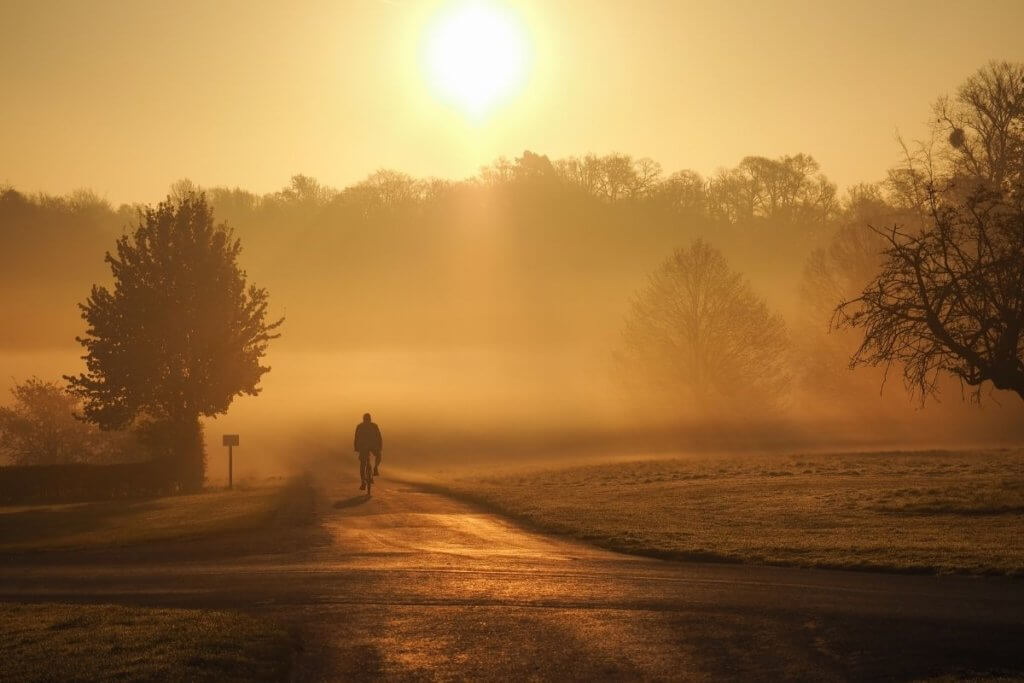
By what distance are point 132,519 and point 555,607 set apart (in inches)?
697

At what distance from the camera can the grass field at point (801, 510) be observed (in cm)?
1798

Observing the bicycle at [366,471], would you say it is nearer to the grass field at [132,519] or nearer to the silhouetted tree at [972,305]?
the grass field at [132,519]

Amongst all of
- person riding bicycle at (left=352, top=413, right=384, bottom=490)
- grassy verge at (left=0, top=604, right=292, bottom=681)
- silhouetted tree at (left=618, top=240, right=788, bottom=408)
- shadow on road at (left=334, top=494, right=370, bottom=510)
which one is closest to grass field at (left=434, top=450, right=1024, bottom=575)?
person riding bicycle at (left=352, top=413, right=384, bottom=490)

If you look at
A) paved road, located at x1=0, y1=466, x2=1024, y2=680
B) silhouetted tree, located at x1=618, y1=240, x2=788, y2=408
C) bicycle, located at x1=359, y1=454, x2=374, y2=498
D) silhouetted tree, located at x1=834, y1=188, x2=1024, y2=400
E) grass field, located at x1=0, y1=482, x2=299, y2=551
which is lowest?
paved road, located at x1=0, y1=466, x2=1024, y2=680

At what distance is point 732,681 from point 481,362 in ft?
351

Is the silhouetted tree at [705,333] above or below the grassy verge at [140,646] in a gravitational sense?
above

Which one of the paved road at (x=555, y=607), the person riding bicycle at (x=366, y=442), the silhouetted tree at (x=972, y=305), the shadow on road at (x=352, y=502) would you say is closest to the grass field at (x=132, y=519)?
the shadow on road at (x=352, y=502)

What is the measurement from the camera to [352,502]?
2981 cm

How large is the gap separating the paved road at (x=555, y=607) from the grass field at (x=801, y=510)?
1222 millimetres

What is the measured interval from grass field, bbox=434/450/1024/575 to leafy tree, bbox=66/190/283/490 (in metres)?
12.3

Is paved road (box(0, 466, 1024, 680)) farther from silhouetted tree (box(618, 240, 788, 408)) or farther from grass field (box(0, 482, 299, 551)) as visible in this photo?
silhouetted tree (box(618, 240, 788, 408))

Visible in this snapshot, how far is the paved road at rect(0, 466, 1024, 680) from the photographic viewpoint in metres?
11.4

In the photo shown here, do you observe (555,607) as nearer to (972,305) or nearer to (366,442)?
(972,305)

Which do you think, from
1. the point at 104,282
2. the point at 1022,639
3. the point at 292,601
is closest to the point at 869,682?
the point at 1022,639
